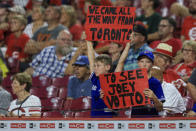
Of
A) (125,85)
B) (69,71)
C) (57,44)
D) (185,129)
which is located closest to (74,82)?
(69,71)

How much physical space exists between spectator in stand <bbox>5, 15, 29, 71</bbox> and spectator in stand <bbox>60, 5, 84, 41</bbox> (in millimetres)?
835

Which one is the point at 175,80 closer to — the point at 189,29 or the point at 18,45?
the point at 189,29

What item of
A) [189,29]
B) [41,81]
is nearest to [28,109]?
[41,81]

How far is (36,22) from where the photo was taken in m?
10.2

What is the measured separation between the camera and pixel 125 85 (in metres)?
5.48

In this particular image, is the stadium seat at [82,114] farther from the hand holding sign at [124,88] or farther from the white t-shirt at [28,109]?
the white t-shirt at [28,109]

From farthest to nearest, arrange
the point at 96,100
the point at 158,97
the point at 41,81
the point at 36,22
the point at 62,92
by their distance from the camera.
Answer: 1. the point at 36,22
2. the point at 41,81
3. the point at 62,92
4. the point at 96,100
5. the point at 158,97

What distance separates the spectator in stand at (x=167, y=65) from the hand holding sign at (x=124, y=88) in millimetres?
1215

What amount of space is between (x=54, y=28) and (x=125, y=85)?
4.03 m

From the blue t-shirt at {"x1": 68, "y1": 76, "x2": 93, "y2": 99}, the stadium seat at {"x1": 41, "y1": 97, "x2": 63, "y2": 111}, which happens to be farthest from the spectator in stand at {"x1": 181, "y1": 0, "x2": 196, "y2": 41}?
the stadium seat at {"x1": 41, "y1": 97, "x2": 63, "y2": 111}

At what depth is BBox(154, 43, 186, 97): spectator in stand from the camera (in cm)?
673

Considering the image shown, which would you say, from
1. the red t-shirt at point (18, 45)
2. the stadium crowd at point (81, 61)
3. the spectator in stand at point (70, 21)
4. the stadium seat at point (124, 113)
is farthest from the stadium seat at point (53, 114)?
the spectator in stand at point (70, 21)

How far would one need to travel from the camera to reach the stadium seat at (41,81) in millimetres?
8047

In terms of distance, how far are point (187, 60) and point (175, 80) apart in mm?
561
